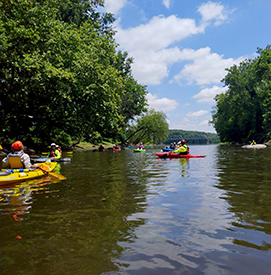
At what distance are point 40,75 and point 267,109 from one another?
160 ft

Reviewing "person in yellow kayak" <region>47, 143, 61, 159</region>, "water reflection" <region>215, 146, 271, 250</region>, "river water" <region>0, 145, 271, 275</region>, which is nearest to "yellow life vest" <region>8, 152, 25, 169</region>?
"river water" <region>0, 145, 271, 275</region>

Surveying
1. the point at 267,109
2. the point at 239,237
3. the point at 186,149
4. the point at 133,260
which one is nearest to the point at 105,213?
the point at 133,260

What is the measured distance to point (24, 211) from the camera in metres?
5.58

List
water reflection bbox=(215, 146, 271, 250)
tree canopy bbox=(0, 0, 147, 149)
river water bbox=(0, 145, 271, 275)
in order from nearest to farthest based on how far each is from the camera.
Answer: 1. river water bbox=(0, 145, 271, 275)
2. water reflection bbox=(215, 146, 271, 250)
3. tree canopy bbox=(0, 0, 147, 149)

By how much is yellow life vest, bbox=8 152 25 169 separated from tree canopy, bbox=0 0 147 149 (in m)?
10.7

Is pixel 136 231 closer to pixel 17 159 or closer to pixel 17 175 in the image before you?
pixel 17 175

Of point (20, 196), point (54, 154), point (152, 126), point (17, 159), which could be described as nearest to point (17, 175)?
point (17, 159)

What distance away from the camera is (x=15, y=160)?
9625mm

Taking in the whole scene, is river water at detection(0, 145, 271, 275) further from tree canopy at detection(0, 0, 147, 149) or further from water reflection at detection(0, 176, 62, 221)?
tree canopy at detection(0, 0, 147, 149)

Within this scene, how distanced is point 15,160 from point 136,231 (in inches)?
274

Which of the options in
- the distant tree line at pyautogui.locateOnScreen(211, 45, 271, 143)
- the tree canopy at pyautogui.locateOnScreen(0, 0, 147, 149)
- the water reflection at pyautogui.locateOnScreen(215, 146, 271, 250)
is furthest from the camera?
the distant tree line at pyautogui.locateOnScreen(211, 45, 271, 143)

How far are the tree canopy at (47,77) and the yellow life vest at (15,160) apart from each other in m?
10.7

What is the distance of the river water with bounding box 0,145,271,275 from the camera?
3.19m

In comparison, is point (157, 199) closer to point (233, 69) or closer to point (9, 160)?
point (9, 160)
